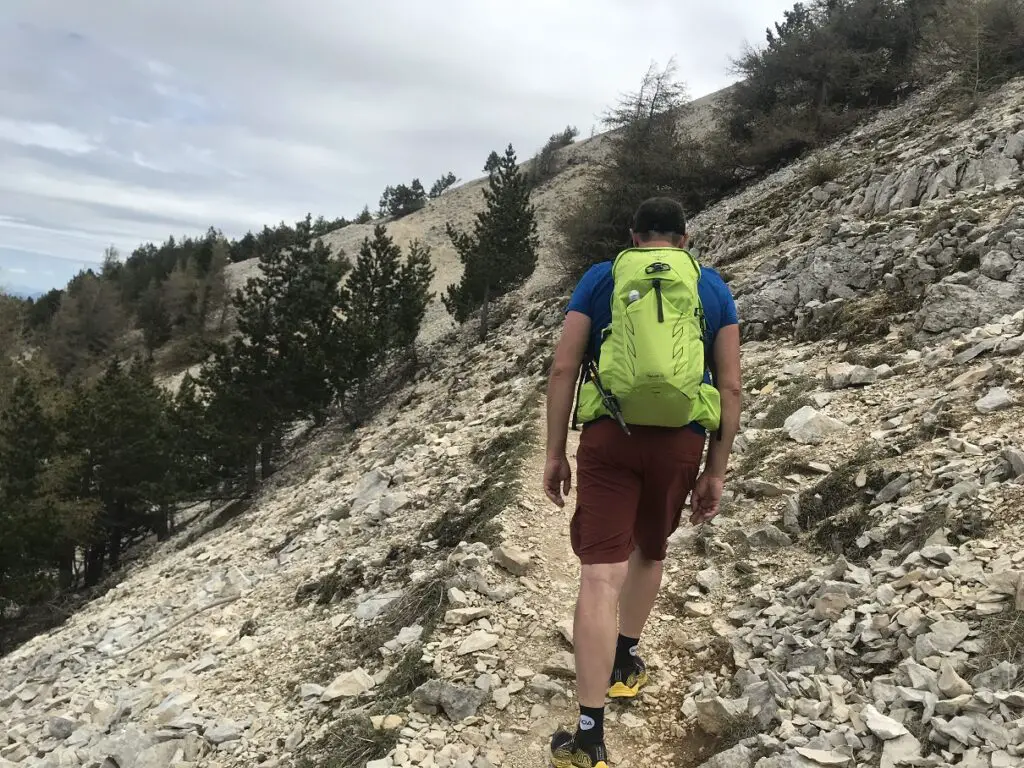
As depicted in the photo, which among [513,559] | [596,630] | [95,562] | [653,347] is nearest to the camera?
[653,347]

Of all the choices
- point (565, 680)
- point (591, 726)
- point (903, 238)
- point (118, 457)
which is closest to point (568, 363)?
point (591, 726)

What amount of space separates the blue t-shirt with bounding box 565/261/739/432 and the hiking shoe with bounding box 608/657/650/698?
5.11ft

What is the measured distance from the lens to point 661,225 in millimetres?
2943

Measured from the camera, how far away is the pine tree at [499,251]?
26516 millimetres

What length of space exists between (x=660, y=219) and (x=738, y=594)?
2.77 m

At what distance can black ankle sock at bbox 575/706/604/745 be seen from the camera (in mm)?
2842

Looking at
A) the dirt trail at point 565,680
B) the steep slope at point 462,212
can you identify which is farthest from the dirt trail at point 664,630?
the steep slope at point 462,212

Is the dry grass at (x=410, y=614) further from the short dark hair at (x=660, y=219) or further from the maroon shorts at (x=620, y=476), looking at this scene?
the short dark hair at (x=660, y=219)

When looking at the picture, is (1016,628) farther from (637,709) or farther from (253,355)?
(253,355)

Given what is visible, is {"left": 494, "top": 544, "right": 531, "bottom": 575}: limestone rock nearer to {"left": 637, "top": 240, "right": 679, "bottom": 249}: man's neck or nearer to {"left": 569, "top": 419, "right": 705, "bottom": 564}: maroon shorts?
{"left": 569, "top": 419, "right": 705, "bottom": 564}: maroon shorts

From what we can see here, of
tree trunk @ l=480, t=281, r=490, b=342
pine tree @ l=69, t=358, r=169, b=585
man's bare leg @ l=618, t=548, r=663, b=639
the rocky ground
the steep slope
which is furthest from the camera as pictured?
the steep slope

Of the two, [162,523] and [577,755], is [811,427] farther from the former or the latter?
[162,523]

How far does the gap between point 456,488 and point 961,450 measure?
563 centimetres

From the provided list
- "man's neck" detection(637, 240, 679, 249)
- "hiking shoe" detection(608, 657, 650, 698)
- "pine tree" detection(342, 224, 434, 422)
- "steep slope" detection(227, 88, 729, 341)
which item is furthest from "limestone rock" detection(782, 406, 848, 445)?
"steep slope" detection(227, 88, 729, 341)
